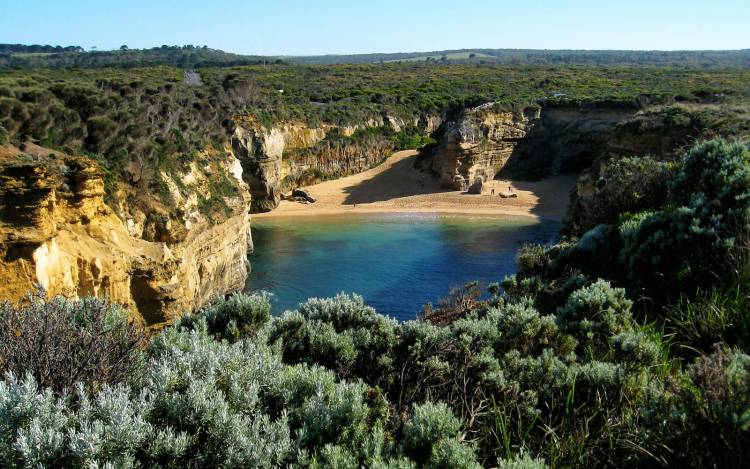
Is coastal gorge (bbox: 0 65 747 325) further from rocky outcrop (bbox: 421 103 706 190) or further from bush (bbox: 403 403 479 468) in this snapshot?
bush (bbox: 403 403 479 468)

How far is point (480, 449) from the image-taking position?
13.8ft

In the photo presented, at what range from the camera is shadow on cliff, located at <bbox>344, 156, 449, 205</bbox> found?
151 ft

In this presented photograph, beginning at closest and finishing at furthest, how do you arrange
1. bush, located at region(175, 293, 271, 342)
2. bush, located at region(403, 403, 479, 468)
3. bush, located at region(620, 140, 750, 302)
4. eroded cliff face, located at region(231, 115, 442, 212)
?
1. bush, located at region(403, 403, 479, 468)
2. bush, located at region(175, 293, 271, 342)
3. bush, located at region(620, 140, 750, 302)
4. eroded cliff face, located at region(231, 115, 442, 212)

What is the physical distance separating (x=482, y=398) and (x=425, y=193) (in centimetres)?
4135

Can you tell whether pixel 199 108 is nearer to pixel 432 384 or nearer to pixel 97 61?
pixel 432 384

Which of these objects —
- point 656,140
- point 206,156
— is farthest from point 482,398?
point 656,140

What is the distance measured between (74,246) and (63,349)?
10765 millimetres

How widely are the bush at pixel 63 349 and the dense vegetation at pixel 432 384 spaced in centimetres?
3

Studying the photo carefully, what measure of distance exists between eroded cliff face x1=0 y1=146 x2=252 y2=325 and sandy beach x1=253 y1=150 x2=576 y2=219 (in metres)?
24.8

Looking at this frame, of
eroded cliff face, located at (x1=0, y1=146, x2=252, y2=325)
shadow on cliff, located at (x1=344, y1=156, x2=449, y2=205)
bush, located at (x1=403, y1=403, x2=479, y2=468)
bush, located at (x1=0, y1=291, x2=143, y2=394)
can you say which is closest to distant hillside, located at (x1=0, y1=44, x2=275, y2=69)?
shadow on cliff, located at (x1=344, y1=156, x2=449, y2=205)

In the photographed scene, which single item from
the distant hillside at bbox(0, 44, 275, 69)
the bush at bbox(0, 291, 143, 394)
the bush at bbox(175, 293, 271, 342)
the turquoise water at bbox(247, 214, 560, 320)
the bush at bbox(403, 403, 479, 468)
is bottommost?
the turquoise water at bbox(247, 214, 560, 320)

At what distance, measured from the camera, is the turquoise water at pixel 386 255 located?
25.7 meters

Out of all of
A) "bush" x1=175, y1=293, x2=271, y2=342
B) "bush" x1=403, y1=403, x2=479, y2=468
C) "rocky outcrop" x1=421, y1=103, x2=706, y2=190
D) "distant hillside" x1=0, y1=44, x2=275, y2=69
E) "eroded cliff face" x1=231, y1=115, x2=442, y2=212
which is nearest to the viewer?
"bush" x1=403, y1=403, x2=479, y2=468

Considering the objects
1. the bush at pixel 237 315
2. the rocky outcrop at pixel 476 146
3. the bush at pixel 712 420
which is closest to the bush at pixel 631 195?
the bush at pixel 237 315
